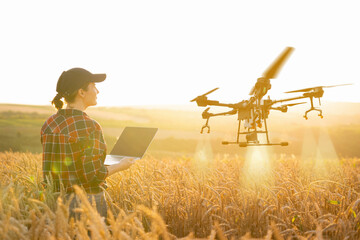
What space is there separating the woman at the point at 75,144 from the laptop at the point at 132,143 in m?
0.35

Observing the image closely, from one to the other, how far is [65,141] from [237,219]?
1.83 m

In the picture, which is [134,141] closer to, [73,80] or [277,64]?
[73,80]

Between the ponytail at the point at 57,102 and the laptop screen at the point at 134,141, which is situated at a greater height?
the ponytail at the point at 57,102

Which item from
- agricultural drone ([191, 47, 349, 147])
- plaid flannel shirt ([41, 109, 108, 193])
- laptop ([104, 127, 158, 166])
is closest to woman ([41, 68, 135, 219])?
plaid flannel shirt ([41, 109, 108, 193])

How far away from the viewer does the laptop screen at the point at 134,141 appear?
3.44m

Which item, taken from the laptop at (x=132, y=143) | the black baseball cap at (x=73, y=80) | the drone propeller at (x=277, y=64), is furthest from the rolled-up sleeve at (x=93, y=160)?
the drone propeller at (x=277, y=64)

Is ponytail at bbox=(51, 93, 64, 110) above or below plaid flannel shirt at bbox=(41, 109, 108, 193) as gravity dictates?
above

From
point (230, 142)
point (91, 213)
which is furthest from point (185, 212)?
point (91, 213)

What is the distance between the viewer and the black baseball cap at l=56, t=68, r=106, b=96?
10.1ft

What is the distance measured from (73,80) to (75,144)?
0.61 metres

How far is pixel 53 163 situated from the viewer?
3049 millimetres

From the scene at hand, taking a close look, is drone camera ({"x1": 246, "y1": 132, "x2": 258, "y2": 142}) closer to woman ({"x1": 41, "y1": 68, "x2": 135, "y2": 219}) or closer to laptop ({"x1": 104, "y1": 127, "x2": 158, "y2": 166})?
laptop ({"x1": 104, "y1": 127, "x2": 158, "y2": 166})

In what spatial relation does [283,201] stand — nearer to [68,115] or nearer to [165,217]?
[165,217]

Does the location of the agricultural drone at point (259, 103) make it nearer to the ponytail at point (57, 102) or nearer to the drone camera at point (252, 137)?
the drone camera at point (252, 137)
